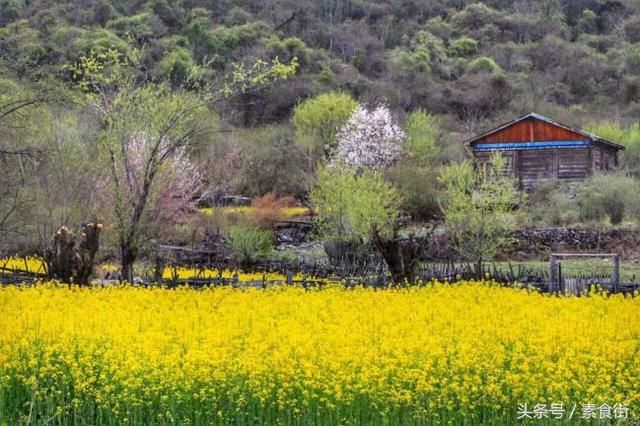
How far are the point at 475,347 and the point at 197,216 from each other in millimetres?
30031

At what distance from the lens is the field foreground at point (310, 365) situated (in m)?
10.2

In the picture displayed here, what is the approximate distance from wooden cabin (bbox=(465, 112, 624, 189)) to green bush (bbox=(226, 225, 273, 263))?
791 inches

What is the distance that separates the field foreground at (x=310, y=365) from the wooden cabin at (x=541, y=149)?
118 ft

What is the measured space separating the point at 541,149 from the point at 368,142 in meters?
14.0

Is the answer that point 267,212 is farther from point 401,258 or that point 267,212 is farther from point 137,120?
point 401,258

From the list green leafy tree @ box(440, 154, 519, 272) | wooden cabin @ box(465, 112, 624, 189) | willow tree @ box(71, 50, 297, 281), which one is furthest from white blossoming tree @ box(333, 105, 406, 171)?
willow tree @ box(71, 50, 297, 281)

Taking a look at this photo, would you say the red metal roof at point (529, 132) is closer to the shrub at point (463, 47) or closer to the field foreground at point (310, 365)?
the field foreground at point (310, 365)

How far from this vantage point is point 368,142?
60094 mm

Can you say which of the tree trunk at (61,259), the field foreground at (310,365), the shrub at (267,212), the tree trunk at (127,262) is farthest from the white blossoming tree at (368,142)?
the field foreground at (310,365)

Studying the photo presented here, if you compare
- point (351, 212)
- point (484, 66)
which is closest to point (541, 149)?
point (351, 212)

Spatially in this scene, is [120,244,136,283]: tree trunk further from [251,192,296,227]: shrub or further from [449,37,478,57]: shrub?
[449,37,478,57]: shrub

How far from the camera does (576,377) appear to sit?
11.1m

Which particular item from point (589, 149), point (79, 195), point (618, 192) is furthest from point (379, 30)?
point (79, 195)

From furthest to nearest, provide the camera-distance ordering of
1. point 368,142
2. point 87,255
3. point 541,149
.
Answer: point 368,142
point 541,149
point 87,255
